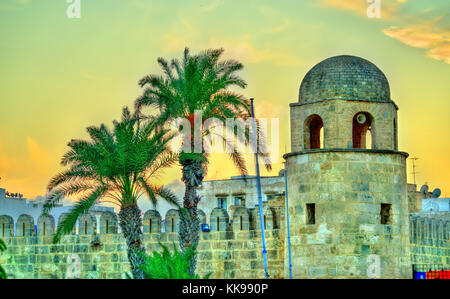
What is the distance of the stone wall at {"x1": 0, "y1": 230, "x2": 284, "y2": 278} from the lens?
86.9 ft

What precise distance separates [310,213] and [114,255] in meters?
6.40

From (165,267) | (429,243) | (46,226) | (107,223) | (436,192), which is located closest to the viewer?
(165,267)

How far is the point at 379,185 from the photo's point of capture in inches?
992

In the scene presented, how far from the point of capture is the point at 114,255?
93.9 feet

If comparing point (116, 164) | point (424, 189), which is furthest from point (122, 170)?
point (424, 189)

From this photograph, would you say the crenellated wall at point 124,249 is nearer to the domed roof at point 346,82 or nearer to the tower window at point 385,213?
the tower window at point 385,213

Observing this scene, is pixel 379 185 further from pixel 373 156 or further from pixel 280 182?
pixel 280 182
